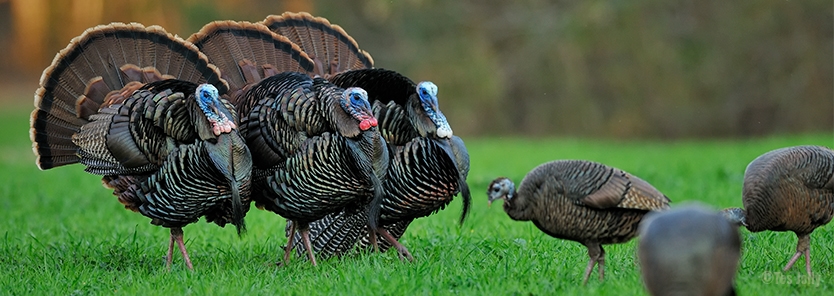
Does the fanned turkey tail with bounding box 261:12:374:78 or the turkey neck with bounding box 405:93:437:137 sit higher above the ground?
the fanned turkey tail with bounding box 261:12:374:78

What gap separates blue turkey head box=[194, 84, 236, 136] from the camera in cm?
543

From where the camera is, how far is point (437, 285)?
4789mm

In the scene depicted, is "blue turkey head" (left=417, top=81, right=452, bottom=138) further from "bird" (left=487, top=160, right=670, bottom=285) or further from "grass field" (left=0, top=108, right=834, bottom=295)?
"bird" (left=487, top=160, right=670, bottom=285)

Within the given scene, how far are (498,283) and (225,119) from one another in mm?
1864

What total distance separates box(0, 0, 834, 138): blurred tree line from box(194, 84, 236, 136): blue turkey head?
11811mm

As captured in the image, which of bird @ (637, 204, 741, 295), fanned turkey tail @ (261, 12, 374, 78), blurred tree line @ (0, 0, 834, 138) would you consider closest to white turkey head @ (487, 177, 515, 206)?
bird @ (637, 204, 741, 295)

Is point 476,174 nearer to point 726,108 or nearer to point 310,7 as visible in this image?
point 726,108

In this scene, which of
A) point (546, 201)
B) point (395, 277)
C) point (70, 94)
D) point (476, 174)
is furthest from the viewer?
point (476, 174)

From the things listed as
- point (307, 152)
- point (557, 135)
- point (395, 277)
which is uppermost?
point (307, 152)

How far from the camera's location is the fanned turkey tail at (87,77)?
616 cm

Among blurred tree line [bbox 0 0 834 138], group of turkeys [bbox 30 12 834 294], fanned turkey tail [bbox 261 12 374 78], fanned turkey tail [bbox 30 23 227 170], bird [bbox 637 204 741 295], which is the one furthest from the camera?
blurred tree line [bbox 0 0 834 138]

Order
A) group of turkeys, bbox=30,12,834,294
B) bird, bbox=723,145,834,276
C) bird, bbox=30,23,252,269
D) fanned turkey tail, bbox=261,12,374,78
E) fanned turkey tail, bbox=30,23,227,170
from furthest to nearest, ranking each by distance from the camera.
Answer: fanned turkey tail, bbox=261,12,374,78, fanned turkey tail, bbox=30,23,227,170, bird, bbox=30,23,252,269, bird, bbox=723,145,834,276, group of turkeys, bbox=30,12,834,294

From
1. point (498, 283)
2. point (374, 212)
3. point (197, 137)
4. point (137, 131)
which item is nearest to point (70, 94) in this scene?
point (137, 131)

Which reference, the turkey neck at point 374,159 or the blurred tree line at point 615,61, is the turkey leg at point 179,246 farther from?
the blurred tree line at point 615,61
